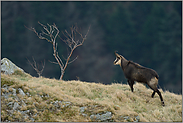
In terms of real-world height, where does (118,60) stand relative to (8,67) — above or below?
below

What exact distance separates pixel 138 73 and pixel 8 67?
10.8 metres

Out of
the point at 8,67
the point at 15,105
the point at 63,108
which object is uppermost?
the point at 8,67

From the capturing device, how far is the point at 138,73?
13.4 meters

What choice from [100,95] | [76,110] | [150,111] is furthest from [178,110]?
[76,110]

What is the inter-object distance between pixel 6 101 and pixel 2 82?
164 cm

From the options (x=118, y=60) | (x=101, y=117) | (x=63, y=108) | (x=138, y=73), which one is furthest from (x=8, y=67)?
(x=138, y=73)

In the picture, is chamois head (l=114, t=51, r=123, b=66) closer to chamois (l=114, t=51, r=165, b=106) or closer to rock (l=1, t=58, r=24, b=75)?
chamois (l=114, t=51, r=165, b=106)

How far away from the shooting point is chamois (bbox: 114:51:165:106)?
13.0 metres

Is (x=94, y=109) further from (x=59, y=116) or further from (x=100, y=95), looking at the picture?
(x=100, y=95)

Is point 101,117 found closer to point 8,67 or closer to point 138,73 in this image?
point 138,73

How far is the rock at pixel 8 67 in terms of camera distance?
14.4 m

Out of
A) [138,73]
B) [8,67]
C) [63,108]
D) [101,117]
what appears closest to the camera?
[101,117]

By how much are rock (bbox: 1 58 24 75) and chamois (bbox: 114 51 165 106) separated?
29.1ft

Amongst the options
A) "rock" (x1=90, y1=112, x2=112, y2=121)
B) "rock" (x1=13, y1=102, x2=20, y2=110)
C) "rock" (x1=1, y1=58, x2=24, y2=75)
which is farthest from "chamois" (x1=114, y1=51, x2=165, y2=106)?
"rock" (x1=1, y1=58, x2=24, y2=75)
